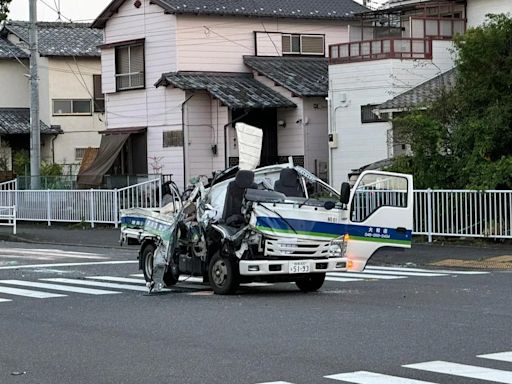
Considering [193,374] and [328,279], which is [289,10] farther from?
[193,374]

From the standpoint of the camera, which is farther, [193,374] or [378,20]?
[378,20]

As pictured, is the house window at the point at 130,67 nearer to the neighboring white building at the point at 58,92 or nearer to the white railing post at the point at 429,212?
the neighboring white building at the point at 58,92

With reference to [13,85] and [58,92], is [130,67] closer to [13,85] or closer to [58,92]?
[58,92]

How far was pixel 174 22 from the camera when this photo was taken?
40250mm

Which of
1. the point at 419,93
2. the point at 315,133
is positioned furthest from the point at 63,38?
the point at 419,93

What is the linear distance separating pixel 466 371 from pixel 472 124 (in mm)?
17147

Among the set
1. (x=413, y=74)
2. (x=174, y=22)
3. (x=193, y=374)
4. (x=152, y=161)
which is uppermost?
(x=174, y=22)

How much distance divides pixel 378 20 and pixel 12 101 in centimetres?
2185

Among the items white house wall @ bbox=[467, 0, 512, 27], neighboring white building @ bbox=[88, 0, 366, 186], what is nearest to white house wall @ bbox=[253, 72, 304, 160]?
neighboring white building @ bbox=[88, 0, 366, 186]

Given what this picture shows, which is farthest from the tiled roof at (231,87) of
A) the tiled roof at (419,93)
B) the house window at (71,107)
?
the house window at (71,107)

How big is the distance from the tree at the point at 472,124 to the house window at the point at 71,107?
27.5m

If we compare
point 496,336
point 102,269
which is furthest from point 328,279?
point 496,336

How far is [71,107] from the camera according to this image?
5331 cm

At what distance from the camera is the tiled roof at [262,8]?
40.4 metres
